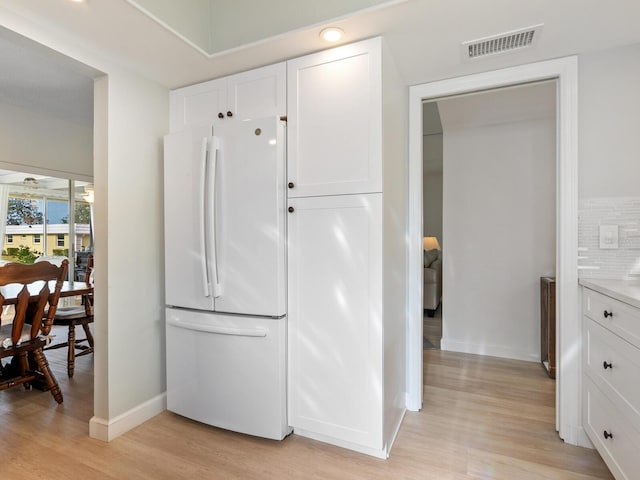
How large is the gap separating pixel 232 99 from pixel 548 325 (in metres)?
3.02

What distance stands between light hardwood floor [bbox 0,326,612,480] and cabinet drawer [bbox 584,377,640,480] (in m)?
0.20

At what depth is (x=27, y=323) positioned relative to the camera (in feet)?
9.14

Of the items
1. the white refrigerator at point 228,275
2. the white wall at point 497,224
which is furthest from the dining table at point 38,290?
the white wall at point 497,224

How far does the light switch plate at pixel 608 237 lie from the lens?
72.9 inches

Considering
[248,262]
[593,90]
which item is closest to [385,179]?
[248,262]

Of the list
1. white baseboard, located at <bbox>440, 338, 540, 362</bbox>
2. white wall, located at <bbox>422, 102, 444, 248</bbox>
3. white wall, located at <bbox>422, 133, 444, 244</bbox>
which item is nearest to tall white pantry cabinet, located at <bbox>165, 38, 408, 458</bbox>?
white baseboard, located at <bbox>440, 338, 540, 362</bbox>

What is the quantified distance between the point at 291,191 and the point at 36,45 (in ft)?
4.69

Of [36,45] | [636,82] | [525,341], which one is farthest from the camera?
[525,341]

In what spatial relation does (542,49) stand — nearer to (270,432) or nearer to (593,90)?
(593,90)

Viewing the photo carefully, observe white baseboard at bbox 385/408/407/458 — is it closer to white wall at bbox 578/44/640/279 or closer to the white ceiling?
white wall at bbox 578/44/640/279

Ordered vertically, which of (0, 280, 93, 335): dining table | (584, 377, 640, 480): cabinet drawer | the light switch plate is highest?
the light switch plate

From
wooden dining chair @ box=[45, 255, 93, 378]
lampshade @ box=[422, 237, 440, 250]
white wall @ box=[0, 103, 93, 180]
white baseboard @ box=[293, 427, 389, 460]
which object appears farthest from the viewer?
lampshade @ box=[422, 237, 440, 250]

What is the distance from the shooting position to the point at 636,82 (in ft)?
6.01

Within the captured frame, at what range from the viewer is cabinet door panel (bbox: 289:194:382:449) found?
1.76 meters
